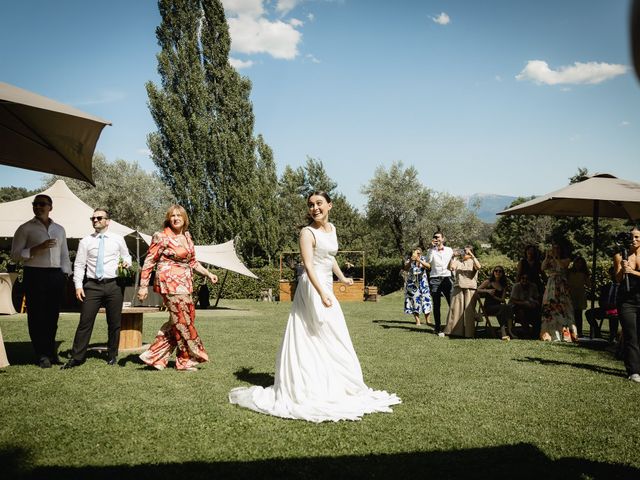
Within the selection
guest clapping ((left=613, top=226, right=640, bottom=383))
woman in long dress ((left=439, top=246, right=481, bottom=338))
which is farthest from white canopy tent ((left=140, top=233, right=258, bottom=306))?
guest clapping ((left=613, top=226, right=640, bottom=383))

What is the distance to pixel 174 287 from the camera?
6855mm

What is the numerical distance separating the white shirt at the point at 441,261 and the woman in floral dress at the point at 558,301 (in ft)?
6.83

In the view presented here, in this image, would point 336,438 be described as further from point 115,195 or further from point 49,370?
point 115,195

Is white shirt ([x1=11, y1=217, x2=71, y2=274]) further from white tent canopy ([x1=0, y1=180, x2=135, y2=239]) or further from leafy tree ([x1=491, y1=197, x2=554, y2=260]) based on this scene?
leafy tree ([x1=491, y1=197, x2=554, y2=260])

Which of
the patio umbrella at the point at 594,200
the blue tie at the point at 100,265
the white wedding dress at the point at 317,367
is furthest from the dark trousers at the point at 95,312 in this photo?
the patio umbrella at the point at 594,200

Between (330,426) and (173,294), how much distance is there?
3207 millimetres

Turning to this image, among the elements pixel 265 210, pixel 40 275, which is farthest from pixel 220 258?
pixel 265 210

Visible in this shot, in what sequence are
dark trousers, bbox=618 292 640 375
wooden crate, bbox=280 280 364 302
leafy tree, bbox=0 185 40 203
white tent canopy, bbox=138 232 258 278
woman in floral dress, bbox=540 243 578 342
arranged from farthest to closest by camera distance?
leafy tree, bbox=0 185 40 203 < wooden crate, bbox=280 280 364 302 < white tent canopy, bbox=138 232 258 278 < woman in floral dress, bbox=540 243 578 342 < dark trousers, bbox=618 292 640 375

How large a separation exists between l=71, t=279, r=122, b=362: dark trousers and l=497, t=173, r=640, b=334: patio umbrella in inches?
298

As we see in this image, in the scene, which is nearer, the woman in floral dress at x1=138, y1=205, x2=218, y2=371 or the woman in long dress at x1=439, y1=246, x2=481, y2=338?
the woman in floral dress at x1=138, y1=205, x2=218, y2=371

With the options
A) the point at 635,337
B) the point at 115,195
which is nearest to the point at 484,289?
the point at 635,337

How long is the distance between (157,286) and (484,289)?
7.23 m

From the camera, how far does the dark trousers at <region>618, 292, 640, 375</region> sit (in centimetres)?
661

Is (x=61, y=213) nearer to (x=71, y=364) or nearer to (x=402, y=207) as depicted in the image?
(x=71, y=364)
